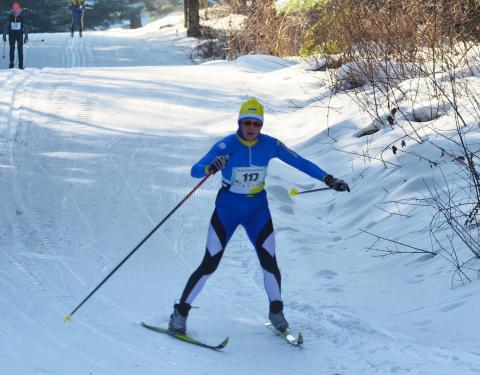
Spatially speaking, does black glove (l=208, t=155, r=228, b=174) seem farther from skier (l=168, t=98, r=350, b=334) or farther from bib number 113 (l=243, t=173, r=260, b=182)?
bib number 113 (l=243, t=173, r=260, b=182)

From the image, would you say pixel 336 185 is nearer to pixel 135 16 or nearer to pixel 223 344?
pixel 223 344

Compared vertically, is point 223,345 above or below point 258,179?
below

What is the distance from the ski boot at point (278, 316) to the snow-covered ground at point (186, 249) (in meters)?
0.13

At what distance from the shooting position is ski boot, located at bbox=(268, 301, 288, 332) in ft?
23.4

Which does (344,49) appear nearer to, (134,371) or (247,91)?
(247,91)

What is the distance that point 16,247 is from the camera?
9.44 m

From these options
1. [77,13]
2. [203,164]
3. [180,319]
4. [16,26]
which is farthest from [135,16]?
[180,319]

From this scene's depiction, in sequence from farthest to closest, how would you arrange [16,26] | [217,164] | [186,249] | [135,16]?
[135,16] → [16,26] → [186,249] → [217,164]

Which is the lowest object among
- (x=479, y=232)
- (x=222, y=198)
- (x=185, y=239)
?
(x=185, y=239)

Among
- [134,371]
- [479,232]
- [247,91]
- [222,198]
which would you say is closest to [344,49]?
[247,91]

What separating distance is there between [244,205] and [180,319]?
3.51ft

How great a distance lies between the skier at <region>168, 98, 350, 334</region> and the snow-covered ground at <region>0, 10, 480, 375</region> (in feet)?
1.10

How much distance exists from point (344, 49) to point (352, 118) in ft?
10.4

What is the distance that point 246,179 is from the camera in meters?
7.11
